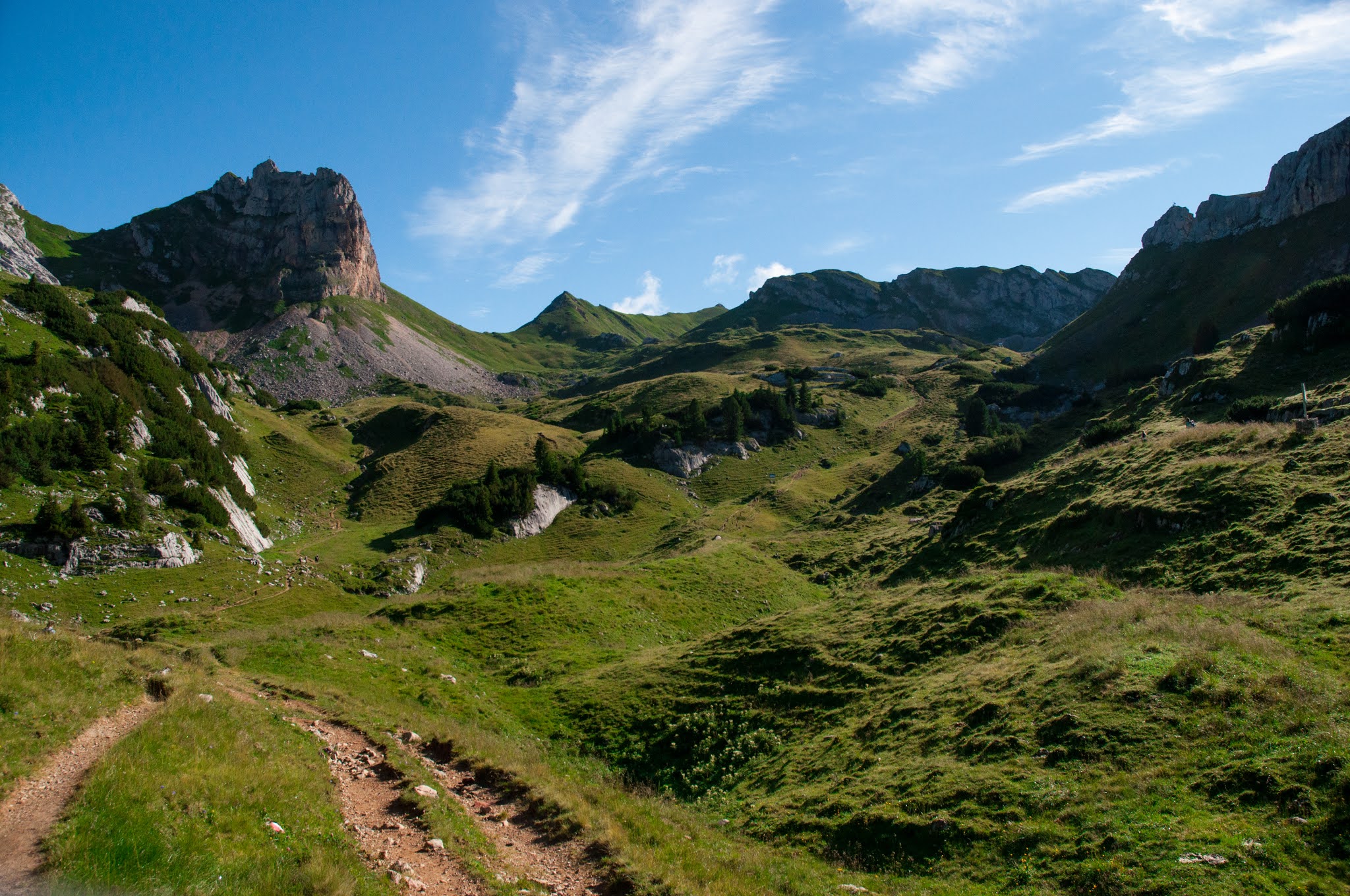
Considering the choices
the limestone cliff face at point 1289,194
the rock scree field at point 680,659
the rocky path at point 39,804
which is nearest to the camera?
the rocky path at point 39,804

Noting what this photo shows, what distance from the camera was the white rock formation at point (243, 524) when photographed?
4797 centimetres

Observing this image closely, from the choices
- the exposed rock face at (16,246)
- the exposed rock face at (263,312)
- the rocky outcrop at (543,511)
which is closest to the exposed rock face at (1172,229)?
the rocky outcrop at (543,511)

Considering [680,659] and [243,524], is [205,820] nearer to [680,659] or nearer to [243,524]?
[680,659]

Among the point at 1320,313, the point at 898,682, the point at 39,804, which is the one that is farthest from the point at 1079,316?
the point at 39,804

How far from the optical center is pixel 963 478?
56.2m

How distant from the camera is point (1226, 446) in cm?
2816

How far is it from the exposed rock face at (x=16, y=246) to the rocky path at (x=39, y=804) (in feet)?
606

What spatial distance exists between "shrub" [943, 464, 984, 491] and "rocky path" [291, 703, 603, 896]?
164ft

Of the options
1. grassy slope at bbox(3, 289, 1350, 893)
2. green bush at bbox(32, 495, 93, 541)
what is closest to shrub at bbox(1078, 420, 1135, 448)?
grassy slope at bbox(3, 289, 1350, 893)

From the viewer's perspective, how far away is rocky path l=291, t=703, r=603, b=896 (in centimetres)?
1080

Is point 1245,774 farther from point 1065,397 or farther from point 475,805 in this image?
point 1065,397

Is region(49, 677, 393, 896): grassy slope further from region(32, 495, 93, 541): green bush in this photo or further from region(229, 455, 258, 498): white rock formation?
region(229, 455, 258, 498): white rock formation

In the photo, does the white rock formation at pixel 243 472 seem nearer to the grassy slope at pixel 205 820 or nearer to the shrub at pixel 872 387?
the grassy slope at pixel 205 820

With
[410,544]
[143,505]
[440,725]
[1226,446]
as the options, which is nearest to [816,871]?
[440,725]
